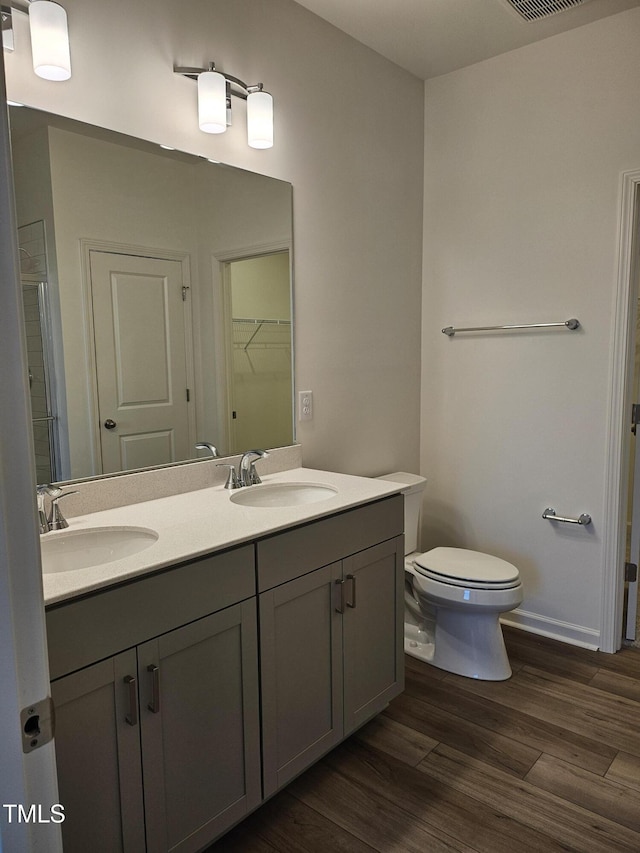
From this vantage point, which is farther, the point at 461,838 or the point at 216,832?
the point at 461,838

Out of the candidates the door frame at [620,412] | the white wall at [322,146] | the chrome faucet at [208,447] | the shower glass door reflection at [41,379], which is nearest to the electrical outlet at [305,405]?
the white wall at [322,146]

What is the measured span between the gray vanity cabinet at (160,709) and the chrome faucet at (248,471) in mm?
583

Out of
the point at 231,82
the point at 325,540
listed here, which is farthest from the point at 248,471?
the point at 231,82

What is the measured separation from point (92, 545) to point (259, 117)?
1.56m

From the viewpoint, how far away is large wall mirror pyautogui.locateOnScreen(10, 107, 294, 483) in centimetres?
168

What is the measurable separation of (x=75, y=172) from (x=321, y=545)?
1291 millimetres

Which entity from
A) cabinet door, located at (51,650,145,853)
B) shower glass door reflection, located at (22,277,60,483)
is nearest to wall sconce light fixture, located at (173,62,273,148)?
shower glass door reflection, located at (22,277,60,483)

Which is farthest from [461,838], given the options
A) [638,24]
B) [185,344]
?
[638,24]

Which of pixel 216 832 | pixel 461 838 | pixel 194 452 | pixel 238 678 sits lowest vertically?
pixel 461 838

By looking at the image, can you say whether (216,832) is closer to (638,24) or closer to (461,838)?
(461,838)

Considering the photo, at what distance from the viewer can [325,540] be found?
5.93ft

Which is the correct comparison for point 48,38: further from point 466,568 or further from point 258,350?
point 466,568

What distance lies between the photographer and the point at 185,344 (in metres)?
2.06

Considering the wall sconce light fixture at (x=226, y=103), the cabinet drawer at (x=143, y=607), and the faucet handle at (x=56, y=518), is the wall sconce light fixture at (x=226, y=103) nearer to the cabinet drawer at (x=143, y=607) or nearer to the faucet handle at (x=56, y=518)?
the faucet handle at (x=56, y=518)
